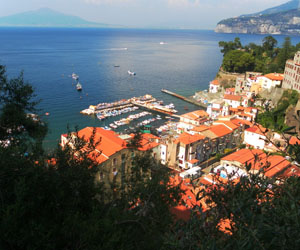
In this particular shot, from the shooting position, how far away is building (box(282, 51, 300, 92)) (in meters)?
20.1

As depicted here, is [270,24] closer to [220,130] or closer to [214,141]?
[220,130]

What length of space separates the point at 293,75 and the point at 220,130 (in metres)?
8.78

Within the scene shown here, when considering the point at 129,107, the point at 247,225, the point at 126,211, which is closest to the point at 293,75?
the point at 129,107

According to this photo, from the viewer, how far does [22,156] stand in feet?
12.8

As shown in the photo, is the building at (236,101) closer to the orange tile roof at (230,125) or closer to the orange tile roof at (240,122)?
the orange tile roof at (240,122)

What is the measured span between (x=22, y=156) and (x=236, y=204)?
3098 millimetres

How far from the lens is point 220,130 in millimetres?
17250

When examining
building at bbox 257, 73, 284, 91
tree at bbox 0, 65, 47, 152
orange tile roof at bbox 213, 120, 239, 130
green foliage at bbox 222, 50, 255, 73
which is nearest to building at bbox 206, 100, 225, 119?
building at bbox 257, 73, 284, 91

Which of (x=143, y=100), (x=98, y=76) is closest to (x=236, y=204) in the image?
(x=143, y=100)

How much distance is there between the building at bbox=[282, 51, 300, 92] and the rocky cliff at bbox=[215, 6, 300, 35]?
485 ft

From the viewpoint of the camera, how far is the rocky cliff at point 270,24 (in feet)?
502

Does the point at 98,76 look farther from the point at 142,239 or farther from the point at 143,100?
the point at 142,239

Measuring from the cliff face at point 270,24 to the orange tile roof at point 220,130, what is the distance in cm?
15603

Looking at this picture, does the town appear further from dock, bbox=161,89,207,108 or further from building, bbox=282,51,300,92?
dock, bbox=161,89,207,108
